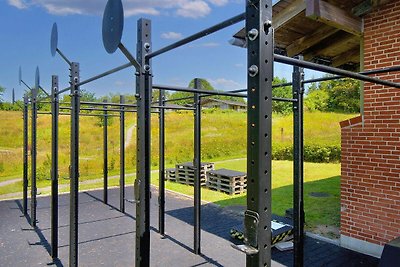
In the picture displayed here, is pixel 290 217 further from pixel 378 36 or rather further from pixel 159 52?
pixel 159 52

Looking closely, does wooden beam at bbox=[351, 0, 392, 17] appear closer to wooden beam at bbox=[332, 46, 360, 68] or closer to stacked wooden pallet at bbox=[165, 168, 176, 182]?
wooden beam at bbox=[332, 46, 360, 68]

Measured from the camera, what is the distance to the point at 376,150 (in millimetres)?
4605

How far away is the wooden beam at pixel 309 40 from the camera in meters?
5.30

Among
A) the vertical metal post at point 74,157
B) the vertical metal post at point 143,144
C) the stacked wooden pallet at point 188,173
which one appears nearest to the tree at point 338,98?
the stacked wooden pallet at point 188,173

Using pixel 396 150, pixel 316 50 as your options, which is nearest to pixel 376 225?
pixel 396 150

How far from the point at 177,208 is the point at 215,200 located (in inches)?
48.3

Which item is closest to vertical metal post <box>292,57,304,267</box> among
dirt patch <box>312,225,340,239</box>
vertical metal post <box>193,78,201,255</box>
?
vertical metal post <box>193,78,201,255</box>

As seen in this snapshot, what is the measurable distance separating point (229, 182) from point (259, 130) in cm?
797

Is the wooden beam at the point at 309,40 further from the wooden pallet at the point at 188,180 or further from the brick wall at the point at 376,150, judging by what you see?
the wooden pallet at the point at 188,180

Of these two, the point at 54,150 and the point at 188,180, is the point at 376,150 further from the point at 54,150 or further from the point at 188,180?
the point at 188,180

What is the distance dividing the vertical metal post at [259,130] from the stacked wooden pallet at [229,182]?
7.67 meters

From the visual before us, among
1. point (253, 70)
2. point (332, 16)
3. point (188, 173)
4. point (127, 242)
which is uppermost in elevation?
point (332, 16)

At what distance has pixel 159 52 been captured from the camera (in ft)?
7.93

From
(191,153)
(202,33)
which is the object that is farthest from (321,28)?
(191,153)
